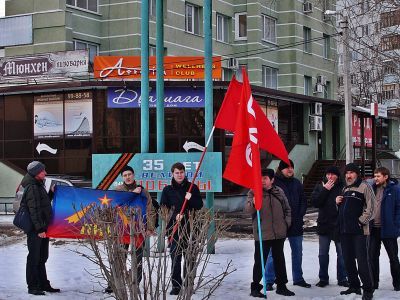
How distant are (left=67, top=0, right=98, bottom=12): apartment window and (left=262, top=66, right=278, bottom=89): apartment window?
10.9m

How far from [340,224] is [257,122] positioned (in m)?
1.79

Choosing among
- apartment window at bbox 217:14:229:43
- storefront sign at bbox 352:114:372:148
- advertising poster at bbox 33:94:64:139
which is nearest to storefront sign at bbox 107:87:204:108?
advertising poster at bbox 33:94:64:139

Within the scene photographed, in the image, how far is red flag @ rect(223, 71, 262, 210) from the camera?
839cm

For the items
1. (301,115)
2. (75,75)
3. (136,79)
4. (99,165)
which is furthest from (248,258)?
(301,115)

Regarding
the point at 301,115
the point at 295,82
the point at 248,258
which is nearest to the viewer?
the point at 248,258

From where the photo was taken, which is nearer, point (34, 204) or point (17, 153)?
point (34, 204)

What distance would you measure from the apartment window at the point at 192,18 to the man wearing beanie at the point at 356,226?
24414mm

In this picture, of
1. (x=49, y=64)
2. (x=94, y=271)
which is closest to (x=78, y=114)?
(x=49, y=64)

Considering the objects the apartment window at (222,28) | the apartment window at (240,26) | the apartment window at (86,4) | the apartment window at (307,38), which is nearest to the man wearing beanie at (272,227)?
the apartment window at (86,4)

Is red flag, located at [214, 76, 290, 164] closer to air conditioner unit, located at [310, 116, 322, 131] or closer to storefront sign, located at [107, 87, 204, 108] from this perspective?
storefront sign, located at [107, 87, 204, 108]

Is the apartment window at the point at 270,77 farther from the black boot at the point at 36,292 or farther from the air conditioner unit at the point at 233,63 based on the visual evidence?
the black boot at the point at 36,292

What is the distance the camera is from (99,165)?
39.0ft

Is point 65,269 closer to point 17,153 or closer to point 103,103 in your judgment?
point 103,103

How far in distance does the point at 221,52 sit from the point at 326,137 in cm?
716
